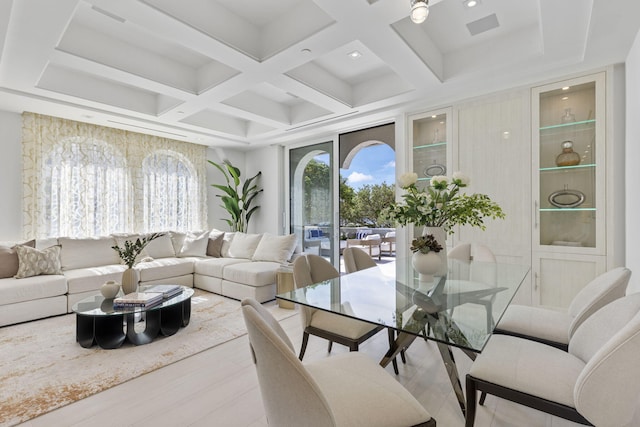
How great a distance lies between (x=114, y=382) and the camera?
212 centimetres

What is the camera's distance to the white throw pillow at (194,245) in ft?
16.7

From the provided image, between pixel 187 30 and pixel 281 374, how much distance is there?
2405 millimetres

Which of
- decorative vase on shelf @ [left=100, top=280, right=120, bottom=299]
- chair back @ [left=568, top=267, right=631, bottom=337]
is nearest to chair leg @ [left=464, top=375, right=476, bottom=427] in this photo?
chair back @ [left=568, top=267, right=631, bottom=337]

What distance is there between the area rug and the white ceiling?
8.09 feet

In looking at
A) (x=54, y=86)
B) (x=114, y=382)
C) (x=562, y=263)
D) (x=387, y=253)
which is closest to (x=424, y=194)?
(x=562, y=263)

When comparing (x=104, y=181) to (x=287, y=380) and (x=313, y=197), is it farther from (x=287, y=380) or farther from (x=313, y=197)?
(x=287, y=380)

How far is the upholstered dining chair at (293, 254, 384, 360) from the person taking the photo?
1.93 m

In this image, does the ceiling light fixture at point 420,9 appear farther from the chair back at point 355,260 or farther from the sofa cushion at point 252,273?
the sofa cushion at point 252,273

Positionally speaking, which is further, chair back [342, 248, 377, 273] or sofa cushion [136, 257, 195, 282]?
sofa cushion [136, 257, 195, 282]

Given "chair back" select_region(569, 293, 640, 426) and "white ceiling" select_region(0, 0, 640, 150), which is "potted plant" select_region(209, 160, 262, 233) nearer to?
"white ceiling" select_region(0, 0, 640, 150)

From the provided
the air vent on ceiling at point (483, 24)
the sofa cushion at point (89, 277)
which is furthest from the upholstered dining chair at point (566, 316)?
the sofa cushion at point (89, 277)

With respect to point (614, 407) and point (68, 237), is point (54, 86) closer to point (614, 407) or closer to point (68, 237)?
point (68, 237)

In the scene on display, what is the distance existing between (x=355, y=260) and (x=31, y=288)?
3.44 meters

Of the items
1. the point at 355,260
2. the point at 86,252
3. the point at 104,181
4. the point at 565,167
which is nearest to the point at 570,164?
the point at 565,167
